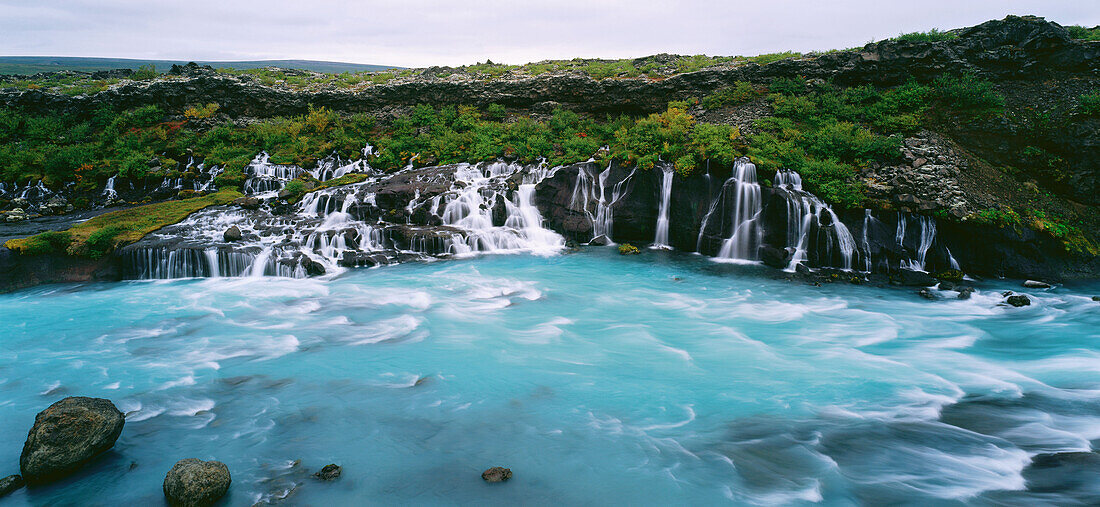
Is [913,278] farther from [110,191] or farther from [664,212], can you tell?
[110,191]

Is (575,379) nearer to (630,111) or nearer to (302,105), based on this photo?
(630,111)

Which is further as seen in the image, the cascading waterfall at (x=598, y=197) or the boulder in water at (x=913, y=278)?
the cascading waterfall at (x=598, y=197)

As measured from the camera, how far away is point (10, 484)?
16.5 ft

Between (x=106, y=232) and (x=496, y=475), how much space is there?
16.2m

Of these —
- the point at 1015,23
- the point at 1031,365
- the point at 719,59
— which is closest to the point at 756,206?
the point at 1031,365

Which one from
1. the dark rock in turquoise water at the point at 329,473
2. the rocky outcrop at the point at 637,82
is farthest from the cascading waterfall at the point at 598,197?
the dark rock in turquoise water at the point at 329,473

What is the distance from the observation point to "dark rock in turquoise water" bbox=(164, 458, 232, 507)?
189 inches

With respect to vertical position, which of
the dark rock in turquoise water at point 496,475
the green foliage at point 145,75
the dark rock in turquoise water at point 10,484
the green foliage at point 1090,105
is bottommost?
the dark rock in turquoise water at point 10,484

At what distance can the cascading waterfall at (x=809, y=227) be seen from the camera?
1400 centimetres

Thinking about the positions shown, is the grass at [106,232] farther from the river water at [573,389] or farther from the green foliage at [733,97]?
the green foliage at [733,97]

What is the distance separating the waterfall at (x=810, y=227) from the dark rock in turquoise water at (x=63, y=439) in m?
15.7

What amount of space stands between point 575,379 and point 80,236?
16754 millimetres

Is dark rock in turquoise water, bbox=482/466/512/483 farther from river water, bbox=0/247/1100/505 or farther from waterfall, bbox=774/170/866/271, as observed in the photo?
waterfall, bbox=774/170/866/271

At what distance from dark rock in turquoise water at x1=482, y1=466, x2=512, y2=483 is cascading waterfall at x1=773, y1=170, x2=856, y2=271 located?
12.1 meters
